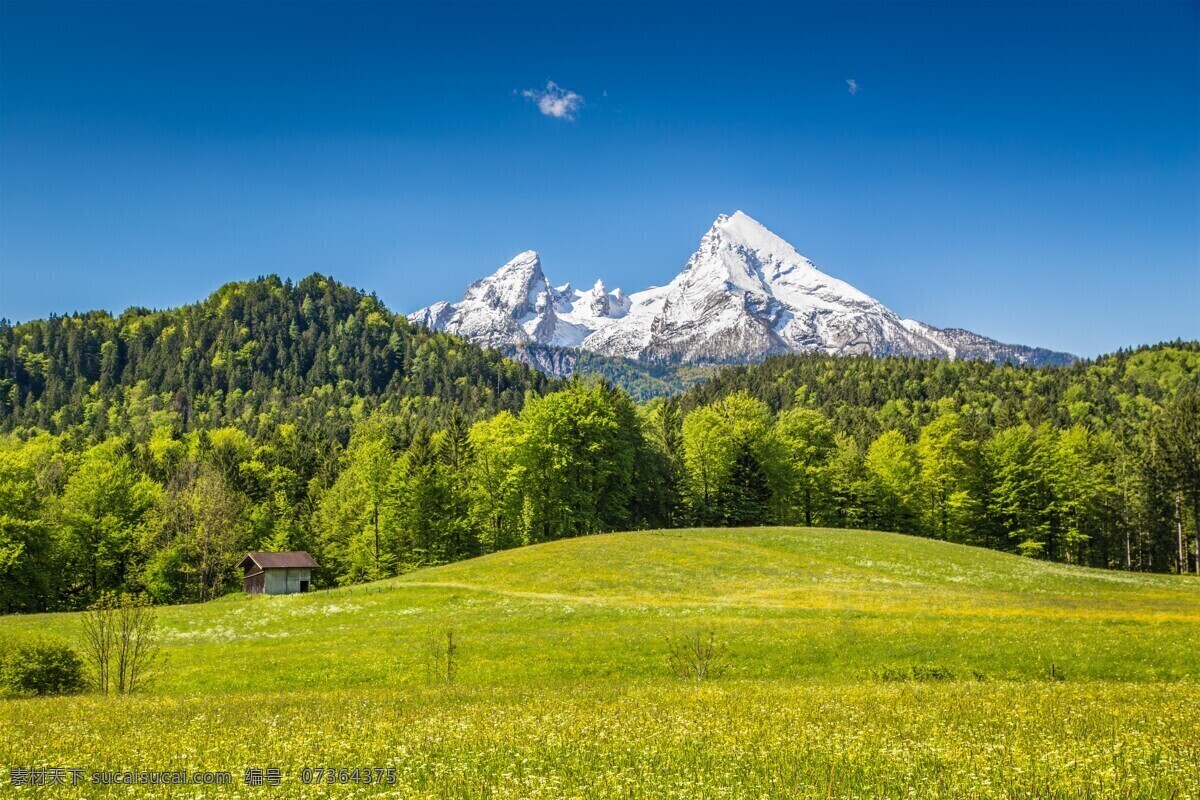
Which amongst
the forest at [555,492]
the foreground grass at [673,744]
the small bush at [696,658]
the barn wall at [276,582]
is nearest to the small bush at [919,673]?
the small bush at [696,658]

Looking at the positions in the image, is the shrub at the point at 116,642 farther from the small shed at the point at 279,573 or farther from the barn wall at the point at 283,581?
the barn wall at the point at 283,581

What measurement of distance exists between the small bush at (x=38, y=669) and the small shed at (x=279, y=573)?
4352cm

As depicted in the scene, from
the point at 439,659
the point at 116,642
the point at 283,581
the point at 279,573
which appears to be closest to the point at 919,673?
the point at 439,659

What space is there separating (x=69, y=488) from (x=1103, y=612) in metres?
98.5

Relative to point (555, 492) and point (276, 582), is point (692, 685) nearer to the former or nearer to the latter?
point (276, 582)

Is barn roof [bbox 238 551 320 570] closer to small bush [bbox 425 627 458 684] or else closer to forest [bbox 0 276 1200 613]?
forest [bbox 0 276 1200 613]

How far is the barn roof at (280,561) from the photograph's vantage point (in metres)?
71.9

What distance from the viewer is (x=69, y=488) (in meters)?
83.1

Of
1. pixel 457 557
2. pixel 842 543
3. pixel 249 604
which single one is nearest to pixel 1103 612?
pixel 842 543

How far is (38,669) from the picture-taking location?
28.3 metres

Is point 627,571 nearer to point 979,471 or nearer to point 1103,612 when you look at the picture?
point 1103,612

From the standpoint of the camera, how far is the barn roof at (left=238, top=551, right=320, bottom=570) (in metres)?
71.9

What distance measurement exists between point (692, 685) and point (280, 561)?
60.2 m

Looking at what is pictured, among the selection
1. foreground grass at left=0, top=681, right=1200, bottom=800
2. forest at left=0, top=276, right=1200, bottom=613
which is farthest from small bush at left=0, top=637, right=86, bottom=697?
forest at left=0, top=276, right=1200, bottom=613
